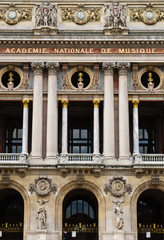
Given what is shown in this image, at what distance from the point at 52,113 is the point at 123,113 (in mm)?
5106

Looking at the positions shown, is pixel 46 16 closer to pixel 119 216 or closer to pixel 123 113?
pixel 123 113

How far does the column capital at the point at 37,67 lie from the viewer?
38469mm

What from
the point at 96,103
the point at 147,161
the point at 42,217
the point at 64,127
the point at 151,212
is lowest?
the point at 42,217

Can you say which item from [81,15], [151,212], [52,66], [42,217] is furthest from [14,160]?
[151,212]

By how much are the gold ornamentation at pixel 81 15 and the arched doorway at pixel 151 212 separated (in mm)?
13816

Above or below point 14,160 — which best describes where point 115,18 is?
above

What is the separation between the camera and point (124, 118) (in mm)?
37594

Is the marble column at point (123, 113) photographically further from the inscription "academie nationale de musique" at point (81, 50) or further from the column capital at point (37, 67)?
the column capital at point (37, 67)

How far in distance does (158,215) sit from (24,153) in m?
12.5

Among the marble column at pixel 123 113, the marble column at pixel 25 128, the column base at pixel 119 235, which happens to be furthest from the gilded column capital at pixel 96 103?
the column base at pixel 119 235

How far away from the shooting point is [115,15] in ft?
128

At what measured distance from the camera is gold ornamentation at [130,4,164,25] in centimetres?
3962

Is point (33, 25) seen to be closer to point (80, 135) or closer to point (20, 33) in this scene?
point (20, 33)

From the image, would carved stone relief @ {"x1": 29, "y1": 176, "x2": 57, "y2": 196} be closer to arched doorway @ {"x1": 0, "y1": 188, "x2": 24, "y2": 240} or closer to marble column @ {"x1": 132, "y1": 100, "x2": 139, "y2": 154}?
arched doorway @ {"x1": 0, "y1": 188, "x2": 24, "y2": 240}
